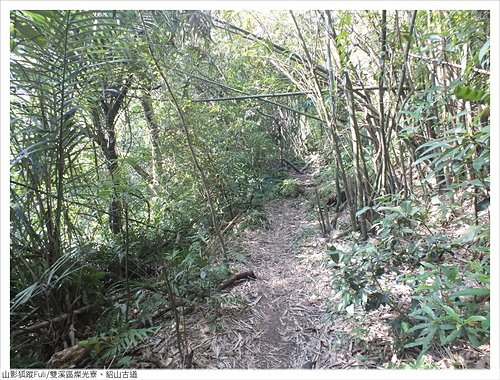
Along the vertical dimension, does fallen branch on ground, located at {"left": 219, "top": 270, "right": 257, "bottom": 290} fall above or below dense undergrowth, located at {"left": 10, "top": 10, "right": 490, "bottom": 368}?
below

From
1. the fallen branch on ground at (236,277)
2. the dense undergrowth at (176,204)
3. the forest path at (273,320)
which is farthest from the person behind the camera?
the fallen branch on ground at (236,277)

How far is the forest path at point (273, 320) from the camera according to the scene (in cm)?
118

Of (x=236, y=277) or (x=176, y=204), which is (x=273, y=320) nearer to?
(x=236, y=277)

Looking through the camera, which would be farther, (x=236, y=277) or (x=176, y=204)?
(x=176, y=204)

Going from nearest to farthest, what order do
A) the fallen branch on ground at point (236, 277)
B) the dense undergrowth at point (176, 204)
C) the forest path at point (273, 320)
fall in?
the dense undergrowth at point (176, 204) < the forest path at point (273, 320) < the fallen branch on ground at point (236, 277)

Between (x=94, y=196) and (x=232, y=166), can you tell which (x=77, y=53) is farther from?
(x=232, y=166)

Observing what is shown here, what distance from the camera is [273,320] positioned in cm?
143

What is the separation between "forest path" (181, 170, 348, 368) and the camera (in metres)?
1.18

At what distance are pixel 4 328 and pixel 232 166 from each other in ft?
8.58

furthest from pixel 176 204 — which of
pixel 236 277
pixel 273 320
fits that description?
pixel 273 320

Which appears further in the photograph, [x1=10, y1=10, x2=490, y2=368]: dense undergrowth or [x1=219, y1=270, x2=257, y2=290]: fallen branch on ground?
[x1=219, y1=270, x2=257, y2=290]: fallen branch on ground

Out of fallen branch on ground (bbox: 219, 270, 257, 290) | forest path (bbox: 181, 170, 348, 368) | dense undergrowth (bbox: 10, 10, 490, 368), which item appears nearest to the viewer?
dense undergrowth (bbox: 10, 10, 490, 368)

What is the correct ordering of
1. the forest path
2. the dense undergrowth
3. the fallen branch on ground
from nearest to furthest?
the dense undergrowth < the forest path < the fallen branch on ground

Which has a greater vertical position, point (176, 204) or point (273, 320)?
point (176, 204)
